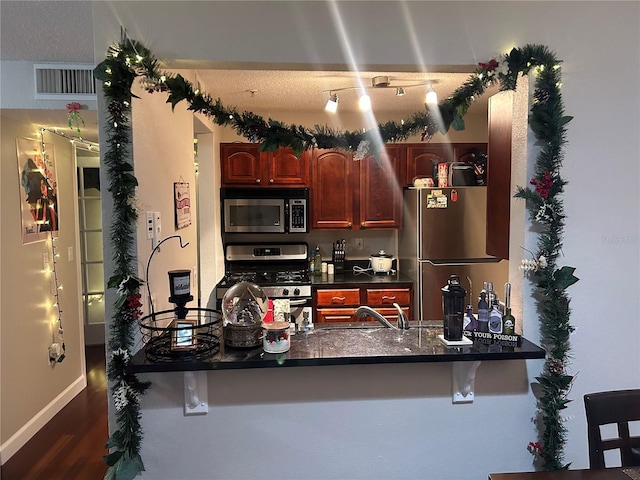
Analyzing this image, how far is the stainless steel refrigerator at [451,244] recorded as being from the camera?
139 inches

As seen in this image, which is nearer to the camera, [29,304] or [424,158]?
[29,304]

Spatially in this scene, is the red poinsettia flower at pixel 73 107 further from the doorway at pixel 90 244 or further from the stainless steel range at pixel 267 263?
the doorway at pixel 90 244

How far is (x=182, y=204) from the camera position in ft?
8.37

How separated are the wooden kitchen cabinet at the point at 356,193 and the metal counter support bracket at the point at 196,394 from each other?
2427 millimetres

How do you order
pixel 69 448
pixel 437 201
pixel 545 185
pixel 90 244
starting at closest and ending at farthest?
pixel 545 185 → pixel 69 448 → pixel 437 201 → pixel 90 244

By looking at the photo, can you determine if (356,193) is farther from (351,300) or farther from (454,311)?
(454,311)

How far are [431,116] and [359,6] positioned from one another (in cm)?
55

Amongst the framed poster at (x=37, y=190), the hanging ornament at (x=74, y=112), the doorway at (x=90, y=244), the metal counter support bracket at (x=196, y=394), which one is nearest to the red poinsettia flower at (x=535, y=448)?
the metal counter support bracket at (x=196, y=394)

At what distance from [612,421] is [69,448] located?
309cm

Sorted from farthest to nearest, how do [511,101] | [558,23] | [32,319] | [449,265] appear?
[449,265], [32,319], [511,101], [558,23]

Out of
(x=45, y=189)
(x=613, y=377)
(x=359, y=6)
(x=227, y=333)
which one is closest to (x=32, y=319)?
(x=45, y=189)

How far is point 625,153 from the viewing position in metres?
1.88

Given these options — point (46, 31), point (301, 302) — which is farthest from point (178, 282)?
point (301, 302)

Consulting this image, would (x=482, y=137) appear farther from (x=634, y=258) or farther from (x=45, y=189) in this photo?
(x=45, y=189)
